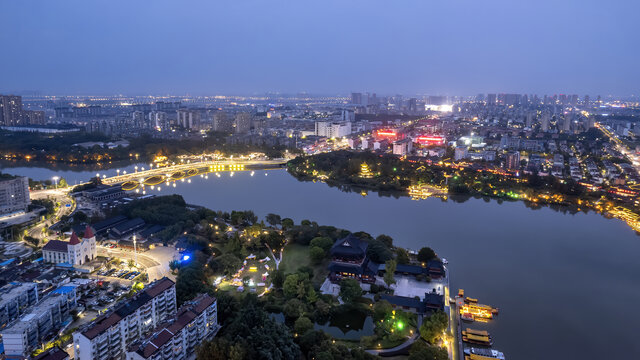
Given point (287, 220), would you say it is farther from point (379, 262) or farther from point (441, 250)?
point (441, 250)

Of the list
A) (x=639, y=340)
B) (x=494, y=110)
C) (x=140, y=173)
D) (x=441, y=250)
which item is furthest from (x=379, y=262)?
(x=494, y=110)

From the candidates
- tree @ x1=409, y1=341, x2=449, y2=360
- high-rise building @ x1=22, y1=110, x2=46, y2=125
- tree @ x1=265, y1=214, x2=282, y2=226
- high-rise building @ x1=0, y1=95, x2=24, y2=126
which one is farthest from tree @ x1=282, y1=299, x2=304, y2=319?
high-rise building @ x1=22, y1=110, x2=46, y2=125

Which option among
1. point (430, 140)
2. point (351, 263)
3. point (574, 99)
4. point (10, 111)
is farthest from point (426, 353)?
point (574, 99)

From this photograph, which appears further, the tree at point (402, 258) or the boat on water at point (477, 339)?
the tree at point (402, 258)

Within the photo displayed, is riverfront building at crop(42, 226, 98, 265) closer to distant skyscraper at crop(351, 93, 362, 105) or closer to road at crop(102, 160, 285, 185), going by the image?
road at crop(102, 160, 285, 185)

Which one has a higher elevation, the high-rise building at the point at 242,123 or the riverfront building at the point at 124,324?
the high-rise building at the point at 242,123

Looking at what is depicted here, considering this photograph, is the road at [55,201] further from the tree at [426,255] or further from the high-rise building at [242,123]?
the high-rise building at [242,123]

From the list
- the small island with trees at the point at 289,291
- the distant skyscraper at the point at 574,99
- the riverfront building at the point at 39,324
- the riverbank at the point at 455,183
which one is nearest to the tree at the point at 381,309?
the small island with trees at the point at 289,291
